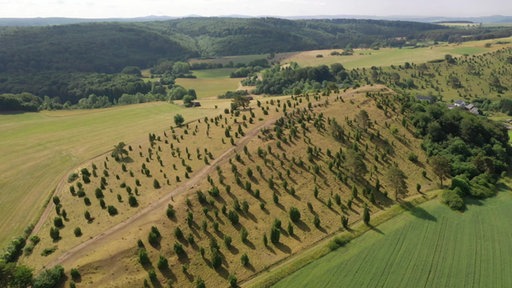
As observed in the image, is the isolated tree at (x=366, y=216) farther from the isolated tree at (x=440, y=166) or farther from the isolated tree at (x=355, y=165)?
the isolated tree at (x=440, y=166)

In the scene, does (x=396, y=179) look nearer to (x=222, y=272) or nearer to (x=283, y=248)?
(x=283, y=248)

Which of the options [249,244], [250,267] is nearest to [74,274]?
[250,267]

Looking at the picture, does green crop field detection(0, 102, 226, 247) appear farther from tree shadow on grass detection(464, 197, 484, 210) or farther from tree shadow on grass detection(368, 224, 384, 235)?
tree shadow on grass detection(464, 197, 484, 210)

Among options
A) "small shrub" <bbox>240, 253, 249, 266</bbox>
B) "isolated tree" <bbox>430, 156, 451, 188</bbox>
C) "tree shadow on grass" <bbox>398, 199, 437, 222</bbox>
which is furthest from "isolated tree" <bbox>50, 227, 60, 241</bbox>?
"isolated tree" <bbox>430, 156, 451, 188</bbox>

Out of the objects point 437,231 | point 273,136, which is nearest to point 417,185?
point 437,231

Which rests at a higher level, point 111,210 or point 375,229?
point 111,210

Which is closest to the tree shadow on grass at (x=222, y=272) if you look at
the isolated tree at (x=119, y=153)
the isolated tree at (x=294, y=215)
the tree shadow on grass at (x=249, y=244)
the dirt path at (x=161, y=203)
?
the tree shadow on grass at (x=249, y=244)
